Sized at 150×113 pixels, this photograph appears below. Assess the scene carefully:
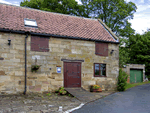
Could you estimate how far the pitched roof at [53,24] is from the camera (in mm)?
11854

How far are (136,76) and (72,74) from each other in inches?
562

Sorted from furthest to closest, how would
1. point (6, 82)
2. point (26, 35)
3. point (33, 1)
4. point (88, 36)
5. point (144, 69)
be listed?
point (144, 69), point (33, 1), point (88, 36), point (26, 35), point (6, 82)

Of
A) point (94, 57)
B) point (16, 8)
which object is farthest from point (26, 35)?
point (94, 57)

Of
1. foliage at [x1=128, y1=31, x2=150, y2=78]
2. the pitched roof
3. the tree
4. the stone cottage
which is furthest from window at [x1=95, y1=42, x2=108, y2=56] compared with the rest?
foliage at [x1=128, y1=31, x2=150, y2=78]

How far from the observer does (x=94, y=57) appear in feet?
44.3

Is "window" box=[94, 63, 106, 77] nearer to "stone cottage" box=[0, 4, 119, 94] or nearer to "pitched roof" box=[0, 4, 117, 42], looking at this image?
"stone cottage" box=[0, 4, 119, 94]

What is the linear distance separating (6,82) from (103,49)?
792cm

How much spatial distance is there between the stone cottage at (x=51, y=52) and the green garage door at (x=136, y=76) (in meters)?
9.81

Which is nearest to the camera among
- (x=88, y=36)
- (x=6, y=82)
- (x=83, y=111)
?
(x=83, y=111)

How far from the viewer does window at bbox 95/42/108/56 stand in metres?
13.6

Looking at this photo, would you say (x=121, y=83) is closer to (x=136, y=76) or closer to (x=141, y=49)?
(x=136, y=76)

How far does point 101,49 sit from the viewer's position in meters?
13.8

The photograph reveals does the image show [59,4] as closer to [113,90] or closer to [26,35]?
[26,35]

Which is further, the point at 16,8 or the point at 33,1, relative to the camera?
the point at 33,1
